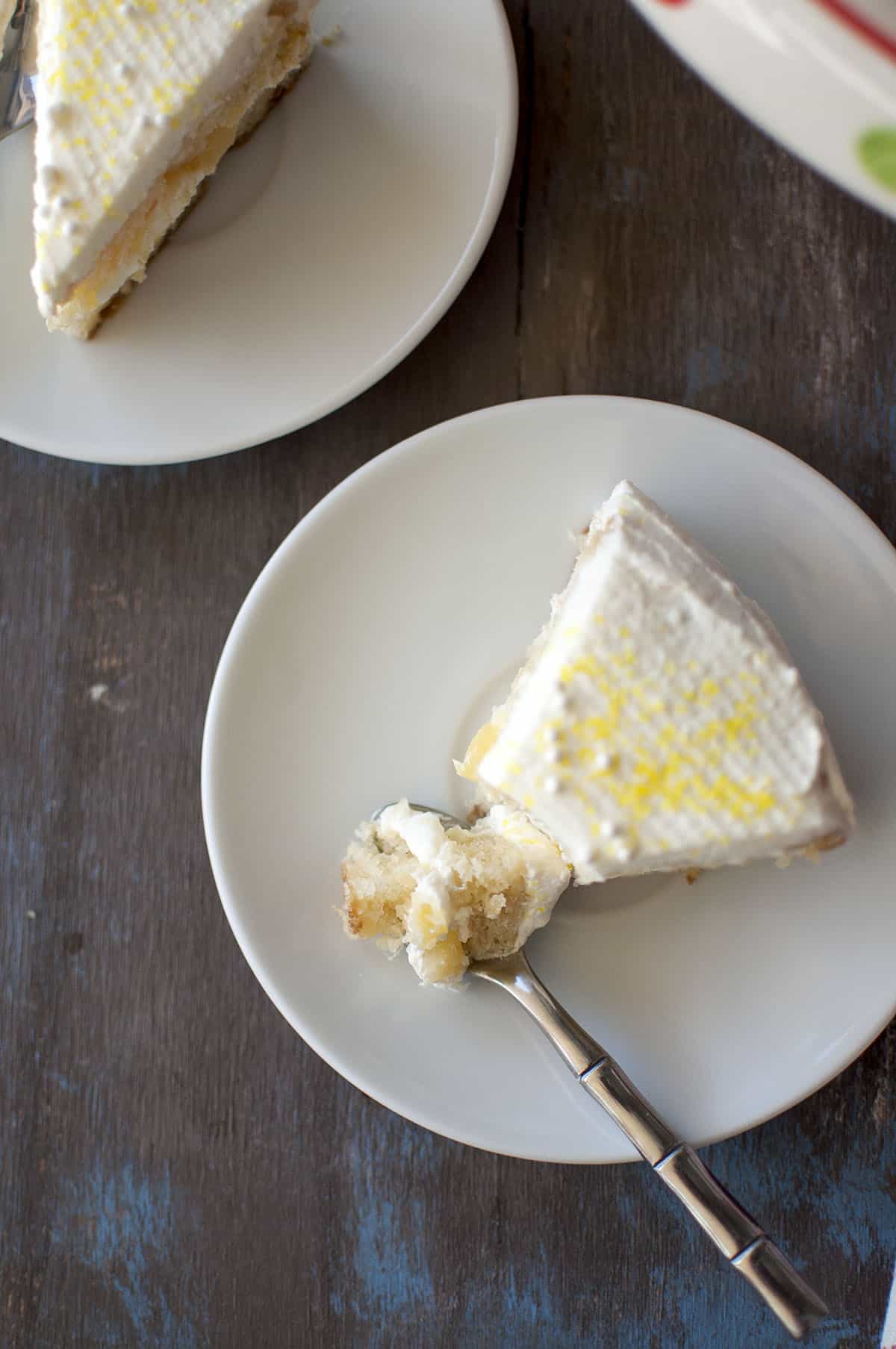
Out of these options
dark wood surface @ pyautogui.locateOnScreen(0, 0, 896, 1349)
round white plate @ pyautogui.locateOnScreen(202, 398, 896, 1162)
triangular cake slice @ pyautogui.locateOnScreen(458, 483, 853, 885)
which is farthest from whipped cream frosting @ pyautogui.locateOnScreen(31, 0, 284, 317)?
triangular cake slice @ pyautogui.locateOnScreen(458, 483, 853, 885)

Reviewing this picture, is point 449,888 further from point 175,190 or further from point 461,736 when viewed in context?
point 175,190

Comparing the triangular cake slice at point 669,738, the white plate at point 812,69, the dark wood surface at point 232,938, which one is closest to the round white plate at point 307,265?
the dark wood surface at point 232,938

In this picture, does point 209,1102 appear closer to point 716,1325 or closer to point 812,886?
point 716,1325

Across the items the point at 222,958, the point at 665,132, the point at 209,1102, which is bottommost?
the point at 209,1102

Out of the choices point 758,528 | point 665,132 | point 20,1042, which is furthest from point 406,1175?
point 665,132

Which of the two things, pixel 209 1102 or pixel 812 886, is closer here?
pixel 812 886

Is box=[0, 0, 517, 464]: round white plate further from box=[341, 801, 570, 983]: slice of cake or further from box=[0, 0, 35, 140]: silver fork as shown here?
box=[341, 801, 570, 983]: slice of cake

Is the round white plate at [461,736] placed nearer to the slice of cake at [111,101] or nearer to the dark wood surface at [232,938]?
the dark wood surface at [232,938]
